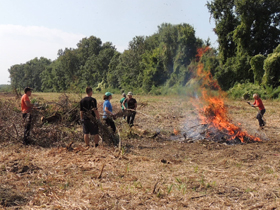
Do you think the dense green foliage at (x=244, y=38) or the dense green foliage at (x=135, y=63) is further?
the dense green foliage at (x=135, y=63)

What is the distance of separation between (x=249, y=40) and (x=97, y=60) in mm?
37345

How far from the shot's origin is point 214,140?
9.13 metres

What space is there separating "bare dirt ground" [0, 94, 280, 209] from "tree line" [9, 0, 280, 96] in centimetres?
489

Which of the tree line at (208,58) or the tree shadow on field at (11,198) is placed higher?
the tree line at (208,58)

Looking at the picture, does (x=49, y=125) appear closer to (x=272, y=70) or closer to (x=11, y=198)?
(x=11, y=198)

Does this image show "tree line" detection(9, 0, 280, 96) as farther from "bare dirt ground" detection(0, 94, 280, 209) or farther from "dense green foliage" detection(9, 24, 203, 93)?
"bare dirt ground" detection(0, 94, 280, 209)

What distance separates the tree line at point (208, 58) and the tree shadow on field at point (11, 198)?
667 cm

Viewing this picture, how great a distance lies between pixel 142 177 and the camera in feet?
18.0

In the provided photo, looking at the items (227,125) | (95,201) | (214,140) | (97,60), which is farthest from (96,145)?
(97,60)

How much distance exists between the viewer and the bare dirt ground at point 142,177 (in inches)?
171

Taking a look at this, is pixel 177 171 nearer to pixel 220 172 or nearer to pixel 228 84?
pixel 220 172

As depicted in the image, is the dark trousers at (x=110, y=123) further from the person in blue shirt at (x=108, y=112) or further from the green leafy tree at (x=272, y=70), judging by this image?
the green leafy tree at (x=272, y=70)

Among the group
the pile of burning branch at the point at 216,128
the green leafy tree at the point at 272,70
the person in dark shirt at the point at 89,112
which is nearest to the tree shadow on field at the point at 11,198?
the person in dark shirt at the point at 89,112

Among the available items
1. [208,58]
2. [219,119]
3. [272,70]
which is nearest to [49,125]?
[219,119]
